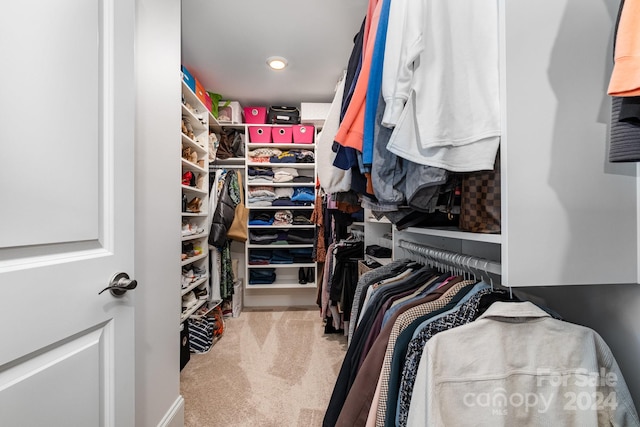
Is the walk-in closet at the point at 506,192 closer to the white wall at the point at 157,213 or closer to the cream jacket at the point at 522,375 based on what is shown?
the cream jacket at the point at 522,375

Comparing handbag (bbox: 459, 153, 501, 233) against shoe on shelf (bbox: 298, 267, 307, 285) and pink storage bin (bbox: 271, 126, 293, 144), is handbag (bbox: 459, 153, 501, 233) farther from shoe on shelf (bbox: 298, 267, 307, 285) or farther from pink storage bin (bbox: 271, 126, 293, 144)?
shoe on shelf (bbox: 298, 267, 307, 285)

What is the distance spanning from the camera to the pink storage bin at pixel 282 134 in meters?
3.20

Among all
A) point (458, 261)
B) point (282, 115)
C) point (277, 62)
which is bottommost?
point (458, 261)

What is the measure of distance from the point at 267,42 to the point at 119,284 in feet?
6.39

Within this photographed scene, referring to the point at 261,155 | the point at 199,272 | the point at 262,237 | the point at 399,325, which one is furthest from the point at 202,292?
the point at 399,325

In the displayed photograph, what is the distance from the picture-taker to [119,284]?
31.6 inches

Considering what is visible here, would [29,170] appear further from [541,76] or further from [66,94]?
[541,76]

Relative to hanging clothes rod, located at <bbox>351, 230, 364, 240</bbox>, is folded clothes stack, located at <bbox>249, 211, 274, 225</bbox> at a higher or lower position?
higher

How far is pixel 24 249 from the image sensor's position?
60 centimetres

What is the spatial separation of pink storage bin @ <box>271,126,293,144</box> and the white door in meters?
2.32

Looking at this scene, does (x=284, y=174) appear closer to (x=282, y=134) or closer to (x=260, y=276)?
(x=282, y=134)

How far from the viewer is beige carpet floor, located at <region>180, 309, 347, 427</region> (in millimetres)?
1597

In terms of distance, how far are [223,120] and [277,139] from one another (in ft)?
1.97

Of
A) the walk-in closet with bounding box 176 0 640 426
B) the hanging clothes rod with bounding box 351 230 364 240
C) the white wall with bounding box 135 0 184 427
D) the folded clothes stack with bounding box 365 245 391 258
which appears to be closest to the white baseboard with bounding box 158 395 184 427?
the white wall with bounding box 135 0 184 427
